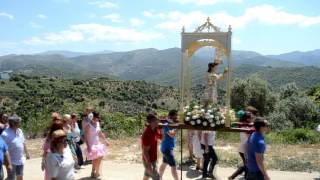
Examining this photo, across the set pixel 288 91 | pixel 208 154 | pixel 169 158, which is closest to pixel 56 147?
pixel 169 158

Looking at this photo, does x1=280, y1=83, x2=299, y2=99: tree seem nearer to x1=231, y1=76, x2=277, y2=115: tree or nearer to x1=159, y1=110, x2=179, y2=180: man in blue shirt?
x1=231, y1=76, x2=277, y2=115: tree

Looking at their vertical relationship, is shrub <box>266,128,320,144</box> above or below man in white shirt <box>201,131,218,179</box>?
below

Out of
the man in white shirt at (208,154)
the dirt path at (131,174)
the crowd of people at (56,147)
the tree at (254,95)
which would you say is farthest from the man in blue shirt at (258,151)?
the tree at (254,95)

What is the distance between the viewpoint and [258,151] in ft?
21.7

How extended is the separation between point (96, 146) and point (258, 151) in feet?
A: 14.0

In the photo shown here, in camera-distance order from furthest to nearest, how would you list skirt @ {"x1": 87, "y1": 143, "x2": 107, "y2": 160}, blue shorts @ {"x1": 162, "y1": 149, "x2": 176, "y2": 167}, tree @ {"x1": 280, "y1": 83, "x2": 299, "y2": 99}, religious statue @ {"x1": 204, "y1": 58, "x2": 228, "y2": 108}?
tree @ {"x1": 280, "y1": 83, "x2": 299, "y2": 99} → religious statue @ {"x1": 204, "y1": 58, "x2": 228, "y2": 108} → skirt @ {"x1": 87, "y1": 143, "x2": 107, "y2": 160} → blue shorts @ {"x1": 162, "y1": 149, "x2": 176, "y2": 167}

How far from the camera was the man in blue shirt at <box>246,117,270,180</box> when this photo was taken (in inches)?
261

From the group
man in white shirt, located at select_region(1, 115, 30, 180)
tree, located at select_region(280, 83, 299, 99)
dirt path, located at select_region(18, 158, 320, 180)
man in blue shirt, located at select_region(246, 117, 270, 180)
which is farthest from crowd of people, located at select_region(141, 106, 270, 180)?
tree, located at select_region(280, 83, 299, 99)

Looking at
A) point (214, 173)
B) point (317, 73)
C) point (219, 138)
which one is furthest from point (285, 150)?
point (317, 73)

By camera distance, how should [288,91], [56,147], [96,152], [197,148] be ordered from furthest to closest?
[288,91], [197,148], [96,152], [56,147]

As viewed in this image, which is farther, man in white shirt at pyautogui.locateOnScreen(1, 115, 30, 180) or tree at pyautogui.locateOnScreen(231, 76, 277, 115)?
tree at pyautogui.locateOnScreen(231, 76, 277, 115)

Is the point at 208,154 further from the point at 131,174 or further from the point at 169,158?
the point at 131,174

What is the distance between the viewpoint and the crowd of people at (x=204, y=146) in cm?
667

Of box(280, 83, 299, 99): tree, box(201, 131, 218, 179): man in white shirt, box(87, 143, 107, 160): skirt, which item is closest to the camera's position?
box(201, 131, 218, 179): man in white shirt
